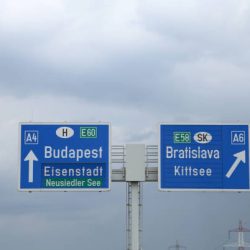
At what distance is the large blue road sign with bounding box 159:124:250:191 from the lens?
34250 millimetres

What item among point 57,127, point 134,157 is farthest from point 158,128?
point 57,127

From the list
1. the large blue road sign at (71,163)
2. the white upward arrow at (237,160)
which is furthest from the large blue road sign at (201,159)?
the large blue road sign at (71,163)

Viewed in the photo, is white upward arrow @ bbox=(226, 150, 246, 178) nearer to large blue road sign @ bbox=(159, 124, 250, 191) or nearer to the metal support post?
large blue road sign @ bbox=(159, 124, 250, 191)

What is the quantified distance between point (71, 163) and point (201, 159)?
5178mm

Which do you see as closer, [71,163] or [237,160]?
[71,163]

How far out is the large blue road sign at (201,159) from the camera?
34.2 meters

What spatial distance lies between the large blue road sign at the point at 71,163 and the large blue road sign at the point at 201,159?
2.35 metres

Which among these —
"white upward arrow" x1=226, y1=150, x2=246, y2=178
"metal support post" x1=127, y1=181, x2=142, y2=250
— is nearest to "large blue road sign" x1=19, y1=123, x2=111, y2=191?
"metal support post" x1=127, y1=181, x2=142, y2=250

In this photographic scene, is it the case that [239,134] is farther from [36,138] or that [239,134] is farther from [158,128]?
[36,138]

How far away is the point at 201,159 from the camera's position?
34312 millimetres

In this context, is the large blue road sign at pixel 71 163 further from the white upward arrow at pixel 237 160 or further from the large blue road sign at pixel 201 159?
the white upward arrow at pixel 237 160

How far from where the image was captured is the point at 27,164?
3434cm

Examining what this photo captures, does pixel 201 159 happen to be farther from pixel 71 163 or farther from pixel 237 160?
pixel 71 163

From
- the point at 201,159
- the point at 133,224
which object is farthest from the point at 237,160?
the point at 133,224
